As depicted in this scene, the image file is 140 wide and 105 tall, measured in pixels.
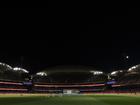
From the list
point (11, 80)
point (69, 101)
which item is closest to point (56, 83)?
point (11, 80)

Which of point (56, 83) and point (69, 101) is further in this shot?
point (56, 83)

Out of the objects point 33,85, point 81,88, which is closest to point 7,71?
point 33,85

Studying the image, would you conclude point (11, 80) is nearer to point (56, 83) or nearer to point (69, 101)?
point (56, 83)

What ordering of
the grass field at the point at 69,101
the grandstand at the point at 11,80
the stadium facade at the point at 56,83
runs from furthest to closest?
1. the stadium facade at the point at 56,83
2. the grandstand at the point at 11,80
3. the grass field at the point at 69,101

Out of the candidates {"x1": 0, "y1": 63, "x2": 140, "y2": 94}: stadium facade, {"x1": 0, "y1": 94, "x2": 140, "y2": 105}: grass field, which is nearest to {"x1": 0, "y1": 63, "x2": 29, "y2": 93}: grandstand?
{"x1": 0, "y1": 63, "x2": 140, "y2": 94}: stadium facade

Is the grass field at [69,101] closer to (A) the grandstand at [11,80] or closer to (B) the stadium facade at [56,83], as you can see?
(A) the grandstand at [11,80]

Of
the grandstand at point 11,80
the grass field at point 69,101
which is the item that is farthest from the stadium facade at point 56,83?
the grass field at point 69,101

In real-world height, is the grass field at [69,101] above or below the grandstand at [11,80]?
below

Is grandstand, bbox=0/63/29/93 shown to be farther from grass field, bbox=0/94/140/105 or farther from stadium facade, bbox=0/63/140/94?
grass field, bbox=0/94/140/105

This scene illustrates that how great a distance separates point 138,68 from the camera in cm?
14662

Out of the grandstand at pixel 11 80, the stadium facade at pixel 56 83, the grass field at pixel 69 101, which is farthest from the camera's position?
the stadium facade at pixel 56 83

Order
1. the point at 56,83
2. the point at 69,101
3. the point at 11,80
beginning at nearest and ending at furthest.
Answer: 1. the point at 69,101
2. the point at 11,80
3. the point at 56,83

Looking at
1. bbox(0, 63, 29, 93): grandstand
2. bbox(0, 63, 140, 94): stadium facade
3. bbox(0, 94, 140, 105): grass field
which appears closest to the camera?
bbox(0, 94, 140, 105): grass field

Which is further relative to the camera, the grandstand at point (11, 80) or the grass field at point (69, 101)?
the grandstand at point (11, 80)
